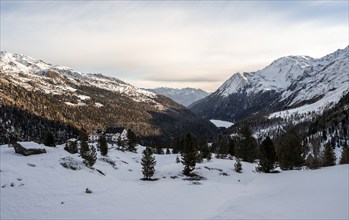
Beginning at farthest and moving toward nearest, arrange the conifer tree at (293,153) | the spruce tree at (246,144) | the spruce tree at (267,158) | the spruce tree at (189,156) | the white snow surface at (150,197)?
the spruce tree at (246,144), the conifer tree at (293,153), the spruce tree at (267,158), the spruce tree at (189,156), the white snow surface at (150,197)

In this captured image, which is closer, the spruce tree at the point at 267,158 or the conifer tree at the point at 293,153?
the spruce tree at the point at 267,158

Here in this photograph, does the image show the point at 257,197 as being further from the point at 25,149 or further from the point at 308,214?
the point at 25,149

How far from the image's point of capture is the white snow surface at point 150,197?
29.7 metres

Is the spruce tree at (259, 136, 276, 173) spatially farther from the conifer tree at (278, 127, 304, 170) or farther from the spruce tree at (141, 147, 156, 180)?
the spruce tree at (141, 147, 156, 180)

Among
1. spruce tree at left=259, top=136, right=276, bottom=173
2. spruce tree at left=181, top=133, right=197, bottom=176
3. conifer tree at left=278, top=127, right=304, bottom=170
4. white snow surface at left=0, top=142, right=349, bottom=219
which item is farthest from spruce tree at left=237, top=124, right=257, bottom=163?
white snow surface at left=0, top=142, right=349, bottom=219

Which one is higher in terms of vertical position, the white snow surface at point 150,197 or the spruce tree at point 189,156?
the spruce tree at point 189,156

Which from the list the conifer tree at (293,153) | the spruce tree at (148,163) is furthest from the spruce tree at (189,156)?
the conifer tree at (293,153)

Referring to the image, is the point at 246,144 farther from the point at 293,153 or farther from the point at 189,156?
the point at 189,156

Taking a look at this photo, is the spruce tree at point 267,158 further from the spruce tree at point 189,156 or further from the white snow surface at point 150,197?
the spruce tree at point 189,156

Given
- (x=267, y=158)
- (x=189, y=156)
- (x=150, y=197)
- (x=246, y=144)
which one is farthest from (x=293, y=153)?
(x=150, y=197)

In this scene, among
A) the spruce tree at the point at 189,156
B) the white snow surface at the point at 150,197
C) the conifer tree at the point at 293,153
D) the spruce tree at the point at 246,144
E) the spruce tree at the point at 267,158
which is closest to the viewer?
the white snow surface at the point at 150,197

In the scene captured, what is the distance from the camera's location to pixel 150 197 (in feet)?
128

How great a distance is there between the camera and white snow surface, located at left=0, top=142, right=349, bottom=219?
29.7m

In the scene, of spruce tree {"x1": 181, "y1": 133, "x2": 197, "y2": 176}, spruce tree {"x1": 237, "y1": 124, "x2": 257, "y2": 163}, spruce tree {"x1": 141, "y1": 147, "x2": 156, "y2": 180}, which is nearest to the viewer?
spruce tree {"x1": 141, "y1": 147, "x2": 156, "y2": 180}
